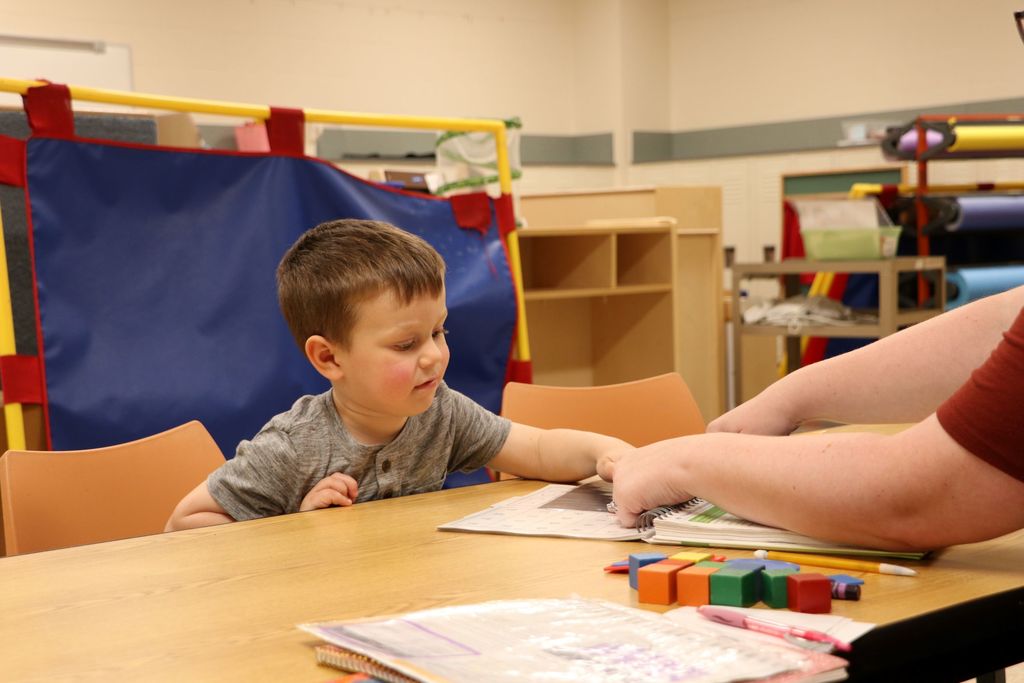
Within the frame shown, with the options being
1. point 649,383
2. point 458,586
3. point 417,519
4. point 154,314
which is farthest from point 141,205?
point 458,586

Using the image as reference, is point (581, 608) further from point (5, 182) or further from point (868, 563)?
point (5, 182)

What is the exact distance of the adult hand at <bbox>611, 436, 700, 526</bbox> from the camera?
1149 mm

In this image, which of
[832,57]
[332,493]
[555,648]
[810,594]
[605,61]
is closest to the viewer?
[555,648]

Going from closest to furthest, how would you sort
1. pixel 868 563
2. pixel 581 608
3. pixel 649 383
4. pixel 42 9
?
pixel 581 608, pixel 868 563, pixel 649 383, pixel 42 9

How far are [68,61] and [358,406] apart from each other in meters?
5.73

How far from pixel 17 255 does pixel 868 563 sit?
2198 mm

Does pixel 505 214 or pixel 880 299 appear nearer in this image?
pixel 505 214

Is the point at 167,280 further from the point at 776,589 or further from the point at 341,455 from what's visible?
the point at 776,589

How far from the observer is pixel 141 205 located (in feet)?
8.09

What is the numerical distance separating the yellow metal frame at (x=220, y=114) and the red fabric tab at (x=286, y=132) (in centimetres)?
2

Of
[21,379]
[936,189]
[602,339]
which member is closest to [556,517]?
[21,379]

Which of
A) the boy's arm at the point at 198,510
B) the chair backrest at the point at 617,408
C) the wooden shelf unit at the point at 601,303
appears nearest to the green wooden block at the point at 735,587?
the boy's arm at the point at 198,510

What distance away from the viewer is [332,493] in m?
1.42

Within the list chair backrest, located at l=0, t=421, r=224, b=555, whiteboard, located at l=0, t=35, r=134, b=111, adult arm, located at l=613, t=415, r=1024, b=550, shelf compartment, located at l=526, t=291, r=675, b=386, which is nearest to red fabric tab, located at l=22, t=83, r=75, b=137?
chair backrest, located at l=0, t=421, r=224, b=555
